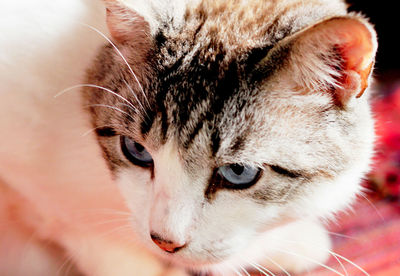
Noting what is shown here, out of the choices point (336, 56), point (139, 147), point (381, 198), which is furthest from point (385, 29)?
point (139, 147)

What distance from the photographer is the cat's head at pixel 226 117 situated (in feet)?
2.81

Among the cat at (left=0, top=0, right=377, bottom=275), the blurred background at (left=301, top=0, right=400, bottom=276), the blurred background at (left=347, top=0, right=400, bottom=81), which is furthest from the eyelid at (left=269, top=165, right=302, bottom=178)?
the blurred background at (left=347, top=0, right=400, bottom=81)

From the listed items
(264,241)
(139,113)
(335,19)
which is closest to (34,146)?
(139,113)

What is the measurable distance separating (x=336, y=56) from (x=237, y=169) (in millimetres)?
274

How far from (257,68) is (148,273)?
655mm

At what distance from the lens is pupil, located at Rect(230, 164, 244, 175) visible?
35.0 inches

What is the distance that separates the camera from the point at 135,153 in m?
1.00

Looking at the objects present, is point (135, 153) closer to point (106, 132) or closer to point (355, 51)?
point (106, 132)

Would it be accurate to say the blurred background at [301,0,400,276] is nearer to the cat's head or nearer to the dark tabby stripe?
the cat's head

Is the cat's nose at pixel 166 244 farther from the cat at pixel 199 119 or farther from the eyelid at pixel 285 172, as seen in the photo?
the eyelid at pixel 285 172

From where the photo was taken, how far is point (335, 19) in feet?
2.36

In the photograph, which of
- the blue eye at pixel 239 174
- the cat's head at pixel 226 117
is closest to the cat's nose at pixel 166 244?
the cat's head at pixel 226 117

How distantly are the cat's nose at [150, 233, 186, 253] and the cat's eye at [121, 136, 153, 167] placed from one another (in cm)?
16

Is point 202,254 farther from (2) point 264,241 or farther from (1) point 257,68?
(1) point 257,68
